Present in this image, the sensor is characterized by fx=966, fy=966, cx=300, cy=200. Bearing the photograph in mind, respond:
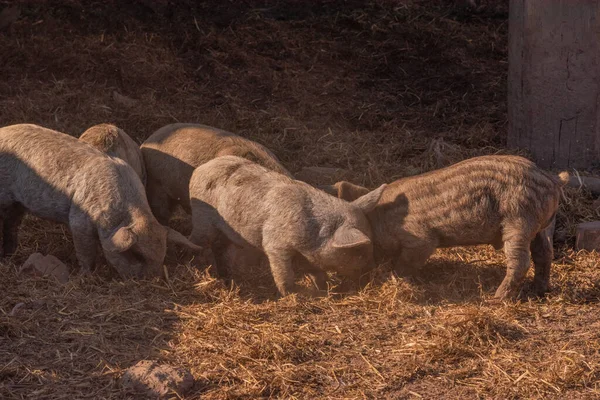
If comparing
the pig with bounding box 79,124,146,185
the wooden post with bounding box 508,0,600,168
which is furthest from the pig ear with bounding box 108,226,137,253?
the wooden post with bounding box 508,0,600,168

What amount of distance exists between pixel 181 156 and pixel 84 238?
49.7 inches

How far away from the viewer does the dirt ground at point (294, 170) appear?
5.80m

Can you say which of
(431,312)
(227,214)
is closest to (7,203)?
(227,214)

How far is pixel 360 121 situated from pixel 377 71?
144cm

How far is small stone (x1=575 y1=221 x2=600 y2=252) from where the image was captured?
8.01 m

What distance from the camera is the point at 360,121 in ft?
36.3

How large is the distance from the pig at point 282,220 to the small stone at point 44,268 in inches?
41.9

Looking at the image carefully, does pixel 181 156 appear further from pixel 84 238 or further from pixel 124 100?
pixel 124 100

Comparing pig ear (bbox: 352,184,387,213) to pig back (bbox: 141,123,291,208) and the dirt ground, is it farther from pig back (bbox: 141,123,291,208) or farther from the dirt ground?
pig back (bbox: 141,123,291,208)

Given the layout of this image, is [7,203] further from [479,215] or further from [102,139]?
[479,215]

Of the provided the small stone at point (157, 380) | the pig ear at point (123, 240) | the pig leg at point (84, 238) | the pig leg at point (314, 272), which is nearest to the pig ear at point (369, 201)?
the pig leg at point (314, 272)

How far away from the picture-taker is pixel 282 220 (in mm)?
7195

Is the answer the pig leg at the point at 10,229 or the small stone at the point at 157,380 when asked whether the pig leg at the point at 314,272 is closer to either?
the small stone at the point at 157,380

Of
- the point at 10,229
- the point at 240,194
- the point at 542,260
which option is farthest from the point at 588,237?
the point at 10,229
